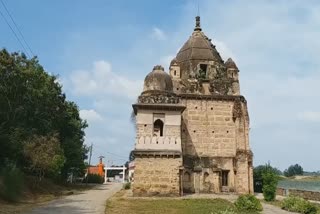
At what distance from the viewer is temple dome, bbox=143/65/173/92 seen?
29067 mm

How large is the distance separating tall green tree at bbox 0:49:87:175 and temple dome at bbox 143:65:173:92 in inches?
329

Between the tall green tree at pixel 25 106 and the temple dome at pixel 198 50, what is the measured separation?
472 inches

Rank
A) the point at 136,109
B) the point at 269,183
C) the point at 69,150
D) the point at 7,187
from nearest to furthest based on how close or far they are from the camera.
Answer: the point at 7,187
the point at 269,183
the point at 136,109
the point at 69,150

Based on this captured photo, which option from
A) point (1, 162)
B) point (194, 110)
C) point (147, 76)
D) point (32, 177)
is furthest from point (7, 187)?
point (194, 110)

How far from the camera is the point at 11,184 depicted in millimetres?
22719

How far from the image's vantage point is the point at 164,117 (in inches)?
1077

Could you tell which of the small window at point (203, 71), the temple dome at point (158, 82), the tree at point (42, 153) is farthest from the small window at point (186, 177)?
the tree at point (42, 153)

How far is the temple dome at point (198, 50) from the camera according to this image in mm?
34156

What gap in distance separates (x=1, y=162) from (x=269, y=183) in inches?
688

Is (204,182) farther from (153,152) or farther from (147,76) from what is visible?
(147,76)

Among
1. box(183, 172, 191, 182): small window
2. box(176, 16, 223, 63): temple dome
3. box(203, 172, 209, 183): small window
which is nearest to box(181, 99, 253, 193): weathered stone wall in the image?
box(203, 172, 209, 183): small window

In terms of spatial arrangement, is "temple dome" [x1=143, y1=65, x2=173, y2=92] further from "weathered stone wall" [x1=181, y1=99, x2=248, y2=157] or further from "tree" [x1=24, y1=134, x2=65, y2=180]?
"tree" [x1=24, y1=134, x2=65, y2=180]

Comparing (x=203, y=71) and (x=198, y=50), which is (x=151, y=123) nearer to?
(x=203, y=71)

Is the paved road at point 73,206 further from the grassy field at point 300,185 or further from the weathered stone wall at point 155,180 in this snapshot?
the grassy field at point 300,185
